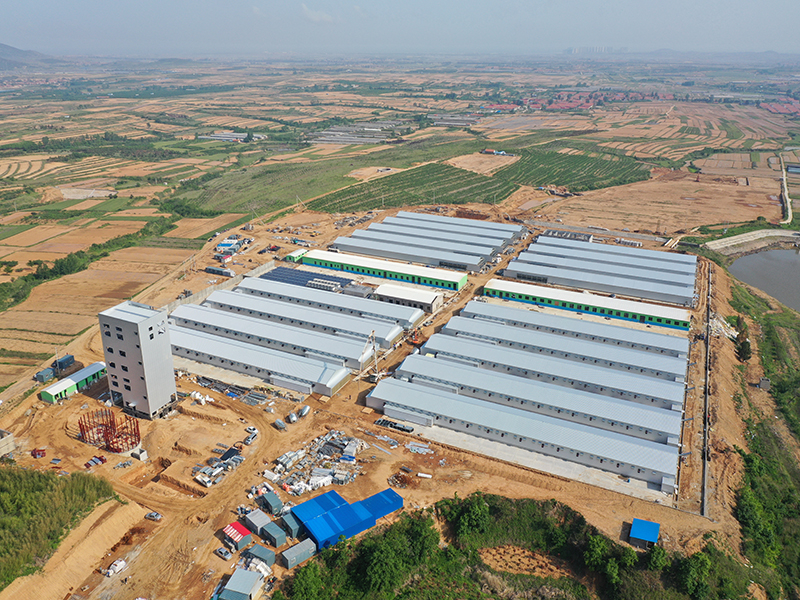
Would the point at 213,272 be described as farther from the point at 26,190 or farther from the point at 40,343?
the point at 26,190

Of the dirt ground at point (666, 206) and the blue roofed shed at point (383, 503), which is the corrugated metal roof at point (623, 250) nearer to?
the dirt ground at point (666, 206)

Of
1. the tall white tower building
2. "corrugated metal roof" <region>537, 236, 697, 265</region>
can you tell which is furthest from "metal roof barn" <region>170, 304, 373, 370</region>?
"corrugated metal roof" <region>537, 236, 697, 265</region>

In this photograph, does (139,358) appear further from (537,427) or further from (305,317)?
(537,427)

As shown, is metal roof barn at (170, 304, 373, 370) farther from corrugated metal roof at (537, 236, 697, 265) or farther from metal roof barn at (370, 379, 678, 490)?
corrugated metal roof at (537, 236, 697, 265)

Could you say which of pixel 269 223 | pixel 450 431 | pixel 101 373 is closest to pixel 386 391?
pixel 450 431

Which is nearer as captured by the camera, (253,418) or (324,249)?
(253,418)

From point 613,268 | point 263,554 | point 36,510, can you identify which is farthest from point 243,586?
point 613,268
